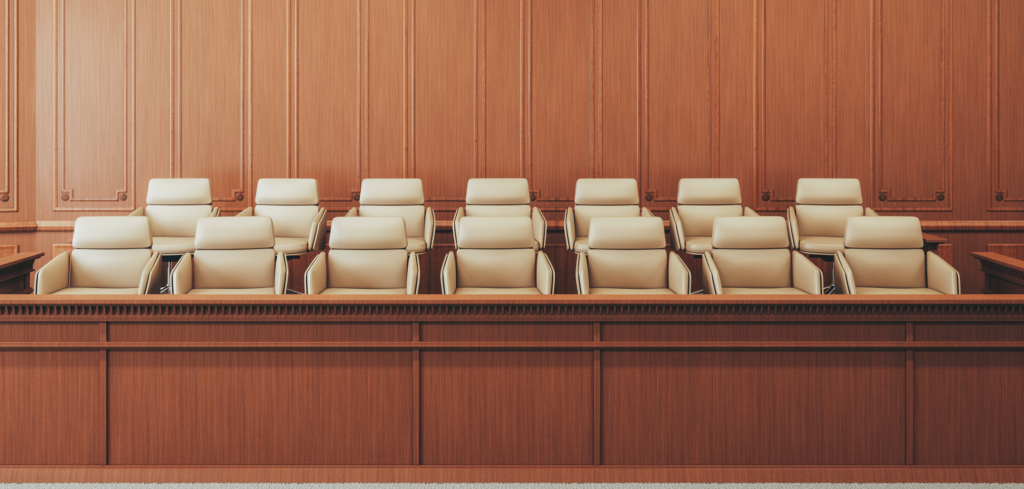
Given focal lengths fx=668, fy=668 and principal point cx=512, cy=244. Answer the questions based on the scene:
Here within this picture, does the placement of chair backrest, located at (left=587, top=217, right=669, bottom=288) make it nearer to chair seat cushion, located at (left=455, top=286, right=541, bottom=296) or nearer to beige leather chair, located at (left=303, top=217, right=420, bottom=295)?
chair seat cushion, located at (left=455, top=286, right=541, bottom=296)

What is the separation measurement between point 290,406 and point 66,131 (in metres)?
4.22

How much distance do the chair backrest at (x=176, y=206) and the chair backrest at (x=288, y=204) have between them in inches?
15.0

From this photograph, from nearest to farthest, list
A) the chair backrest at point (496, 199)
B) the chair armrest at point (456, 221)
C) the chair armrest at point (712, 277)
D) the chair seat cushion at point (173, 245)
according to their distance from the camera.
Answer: the chair armrest at point (712, 277)
the chair seat cushion at point (173, 245)
the chair armrest at point (456, 221)
the chair backrest at point (496, 199)

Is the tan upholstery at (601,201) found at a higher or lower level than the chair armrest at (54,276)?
higher

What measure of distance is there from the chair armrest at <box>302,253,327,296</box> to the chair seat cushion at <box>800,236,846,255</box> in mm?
2878

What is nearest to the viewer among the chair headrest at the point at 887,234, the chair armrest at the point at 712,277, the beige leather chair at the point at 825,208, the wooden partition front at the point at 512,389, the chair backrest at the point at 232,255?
the wooden partition front at the point at 512,389

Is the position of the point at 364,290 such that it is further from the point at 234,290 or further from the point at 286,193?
the point at 286,193

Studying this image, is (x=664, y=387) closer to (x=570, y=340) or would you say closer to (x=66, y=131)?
(x=570, y=340)

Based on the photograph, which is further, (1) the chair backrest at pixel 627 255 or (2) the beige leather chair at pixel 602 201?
(2) the beige leather chair at pixel 602 201

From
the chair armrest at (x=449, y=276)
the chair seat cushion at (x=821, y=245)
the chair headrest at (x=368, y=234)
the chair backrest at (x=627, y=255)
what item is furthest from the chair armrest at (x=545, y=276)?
the chair seat cushion at (x=821, y=245)

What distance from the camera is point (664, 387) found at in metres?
2.10

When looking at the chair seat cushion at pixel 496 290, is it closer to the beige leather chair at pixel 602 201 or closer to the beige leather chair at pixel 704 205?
the beige leather chair at pixel 602 201

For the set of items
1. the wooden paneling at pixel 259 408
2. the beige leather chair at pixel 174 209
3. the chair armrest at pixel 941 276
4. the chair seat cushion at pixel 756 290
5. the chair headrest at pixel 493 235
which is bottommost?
the wooden paneling at pixel 259 408

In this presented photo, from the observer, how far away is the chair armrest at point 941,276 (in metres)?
3.22
